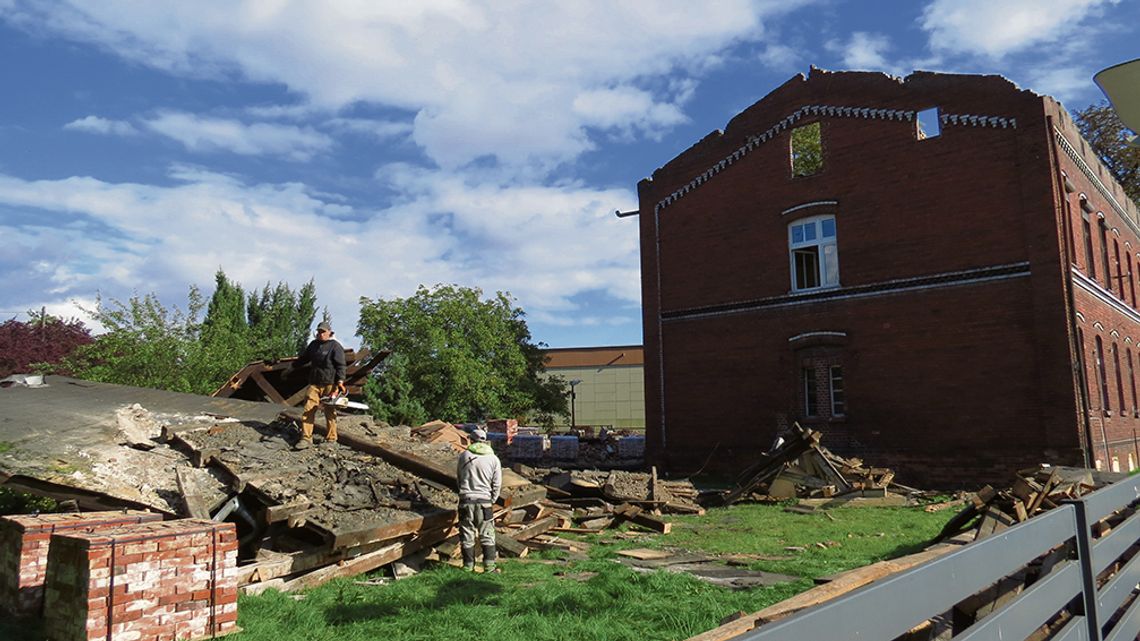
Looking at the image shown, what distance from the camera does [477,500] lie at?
9383mm

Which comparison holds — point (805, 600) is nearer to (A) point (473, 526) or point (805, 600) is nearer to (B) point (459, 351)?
(A) point (473, 526)

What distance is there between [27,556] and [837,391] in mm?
18764

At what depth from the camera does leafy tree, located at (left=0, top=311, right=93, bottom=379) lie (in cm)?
2808

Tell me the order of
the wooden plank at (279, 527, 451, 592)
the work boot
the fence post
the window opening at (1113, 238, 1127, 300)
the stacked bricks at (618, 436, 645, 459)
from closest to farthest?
the fence post, the wooden plank at (279, 527, 451, 592), the work boot, the window opening at (1113, 238, 1127, 300), the stacked bricks at (618, 436, 645, 459)

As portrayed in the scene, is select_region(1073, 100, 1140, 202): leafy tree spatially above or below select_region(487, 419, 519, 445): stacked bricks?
above

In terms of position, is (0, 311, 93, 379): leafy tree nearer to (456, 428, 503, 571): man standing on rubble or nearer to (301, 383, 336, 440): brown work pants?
(301, 383, 336, 440): brown work pants

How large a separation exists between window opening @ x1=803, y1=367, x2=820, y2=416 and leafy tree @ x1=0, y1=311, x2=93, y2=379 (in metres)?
24.9

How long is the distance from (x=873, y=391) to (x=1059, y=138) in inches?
300

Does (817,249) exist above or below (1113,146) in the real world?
below

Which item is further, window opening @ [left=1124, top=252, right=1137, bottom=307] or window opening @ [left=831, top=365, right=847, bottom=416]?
window opening @ [left=1124, top=252, right=1137, bottom=307]

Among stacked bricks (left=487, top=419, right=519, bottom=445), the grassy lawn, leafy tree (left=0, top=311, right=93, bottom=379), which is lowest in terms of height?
the grassy lawn

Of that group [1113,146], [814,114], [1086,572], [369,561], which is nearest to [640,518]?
[369,561]

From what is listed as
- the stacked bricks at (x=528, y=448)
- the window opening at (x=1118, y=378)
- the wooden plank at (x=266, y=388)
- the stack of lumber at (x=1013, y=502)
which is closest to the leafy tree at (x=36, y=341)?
the wooden plank at (x=266, y=388)

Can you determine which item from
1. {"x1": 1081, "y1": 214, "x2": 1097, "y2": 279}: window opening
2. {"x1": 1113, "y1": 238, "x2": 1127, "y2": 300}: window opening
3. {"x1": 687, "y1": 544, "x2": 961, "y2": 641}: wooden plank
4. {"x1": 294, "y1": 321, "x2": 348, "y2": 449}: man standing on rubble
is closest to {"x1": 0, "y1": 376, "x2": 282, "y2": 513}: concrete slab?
{"x1": 294, "y1": 321, "x2": 348, "y2": 449}: man standing on rubble
